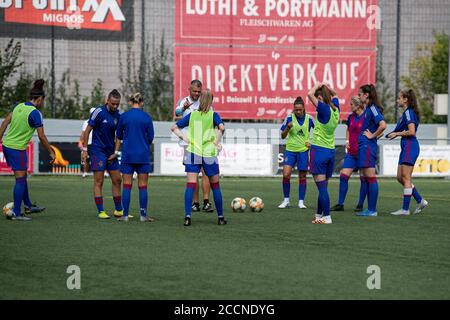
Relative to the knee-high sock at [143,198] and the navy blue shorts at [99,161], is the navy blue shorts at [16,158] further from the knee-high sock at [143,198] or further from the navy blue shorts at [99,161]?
the knee-high sock at [143,198]

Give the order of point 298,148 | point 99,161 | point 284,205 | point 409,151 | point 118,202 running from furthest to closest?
1. point 298,148
2. point 284,205
3. point 409,151
4. point 118,202
5. point 99,161

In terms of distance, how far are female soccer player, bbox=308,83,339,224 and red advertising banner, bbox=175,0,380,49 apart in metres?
14.6

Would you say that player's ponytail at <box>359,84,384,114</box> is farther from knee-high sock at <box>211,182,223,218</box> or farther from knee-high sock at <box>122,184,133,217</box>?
knee-high sock at <box>122,184,133,217</box>

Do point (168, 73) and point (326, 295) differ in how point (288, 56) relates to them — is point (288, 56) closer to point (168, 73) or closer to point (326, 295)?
point (168, 73)

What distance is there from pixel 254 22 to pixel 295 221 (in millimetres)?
14990

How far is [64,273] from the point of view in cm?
786

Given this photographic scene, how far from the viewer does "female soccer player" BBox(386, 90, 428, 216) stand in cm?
1362

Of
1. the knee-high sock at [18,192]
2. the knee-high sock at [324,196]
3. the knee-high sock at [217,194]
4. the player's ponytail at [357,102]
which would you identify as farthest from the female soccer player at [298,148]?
the knee-high sock at [18,192]

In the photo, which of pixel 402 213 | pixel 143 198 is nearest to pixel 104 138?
pixel 143 198

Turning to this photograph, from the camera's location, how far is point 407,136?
13.9m

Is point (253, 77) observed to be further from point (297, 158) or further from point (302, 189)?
point (302, 189)

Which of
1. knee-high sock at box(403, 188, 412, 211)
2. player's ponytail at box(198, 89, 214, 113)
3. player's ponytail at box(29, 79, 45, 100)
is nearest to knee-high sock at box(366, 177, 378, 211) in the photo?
knee-high sock at box(403, 188, 412, 211)

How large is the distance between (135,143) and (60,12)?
15463mm

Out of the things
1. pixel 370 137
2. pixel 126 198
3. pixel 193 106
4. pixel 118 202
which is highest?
pixel 193 106
